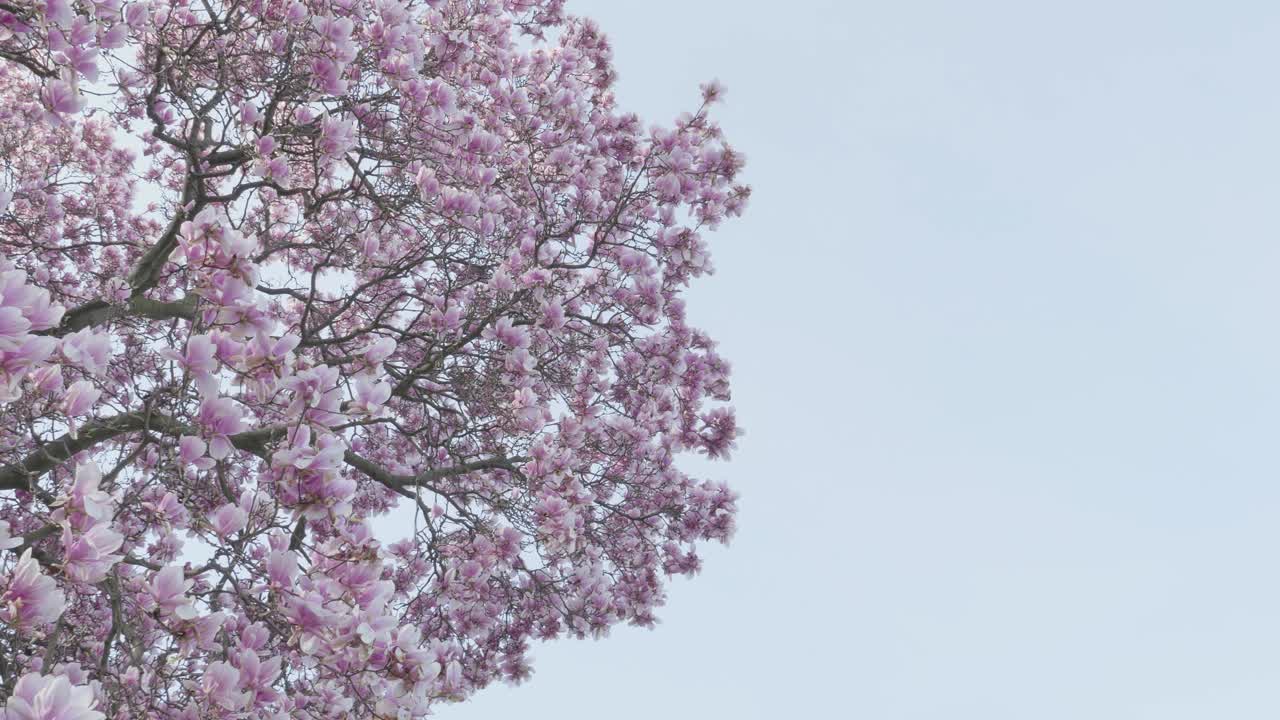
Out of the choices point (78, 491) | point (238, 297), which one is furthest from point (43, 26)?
point (78, 491)

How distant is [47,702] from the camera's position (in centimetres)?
219

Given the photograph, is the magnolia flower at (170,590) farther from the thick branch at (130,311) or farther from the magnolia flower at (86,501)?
the thick branch at (130,311)

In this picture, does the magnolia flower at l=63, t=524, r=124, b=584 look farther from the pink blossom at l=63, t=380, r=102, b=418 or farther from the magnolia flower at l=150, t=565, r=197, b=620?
the pink blossom at l=63, t=380, r=102, b=418

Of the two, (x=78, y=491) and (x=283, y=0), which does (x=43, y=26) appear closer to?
(x=78, y=491)

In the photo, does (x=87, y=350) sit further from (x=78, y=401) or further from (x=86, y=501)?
(x=86, y=501)

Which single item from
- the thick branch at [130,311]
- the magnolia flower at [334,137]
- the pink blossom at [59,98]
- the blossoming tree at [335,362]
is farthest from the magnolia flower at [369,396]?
the thick branch at [130,311]

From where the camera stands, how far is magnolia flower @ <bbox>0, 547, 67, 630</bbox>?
2.58 metres

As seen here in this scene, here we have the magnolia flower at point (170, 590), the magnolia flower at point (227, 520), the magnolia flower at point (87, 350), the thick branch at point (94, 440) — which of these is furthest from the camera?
the thick branch at point (94, 440)

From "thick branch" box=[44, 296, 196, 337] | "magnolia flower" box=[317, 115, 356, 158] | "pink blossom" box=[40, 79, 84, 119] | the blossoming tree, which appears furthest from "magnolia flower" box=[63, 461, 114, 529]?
"thick branch" box=[44, 296, 196, 337]

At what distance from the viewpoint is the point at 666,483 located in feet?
26.0

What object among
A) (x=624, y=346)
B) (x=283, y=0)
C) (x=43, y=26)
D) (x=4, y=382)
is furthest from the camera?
(x=624, y=346)

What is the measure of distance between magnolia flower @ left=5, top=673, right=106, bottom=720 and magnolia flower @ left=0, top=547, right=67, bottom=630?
38cm

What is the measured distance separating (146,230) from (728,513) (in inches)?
285

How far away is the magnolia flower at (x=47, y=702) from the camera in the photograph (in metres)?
2.19
